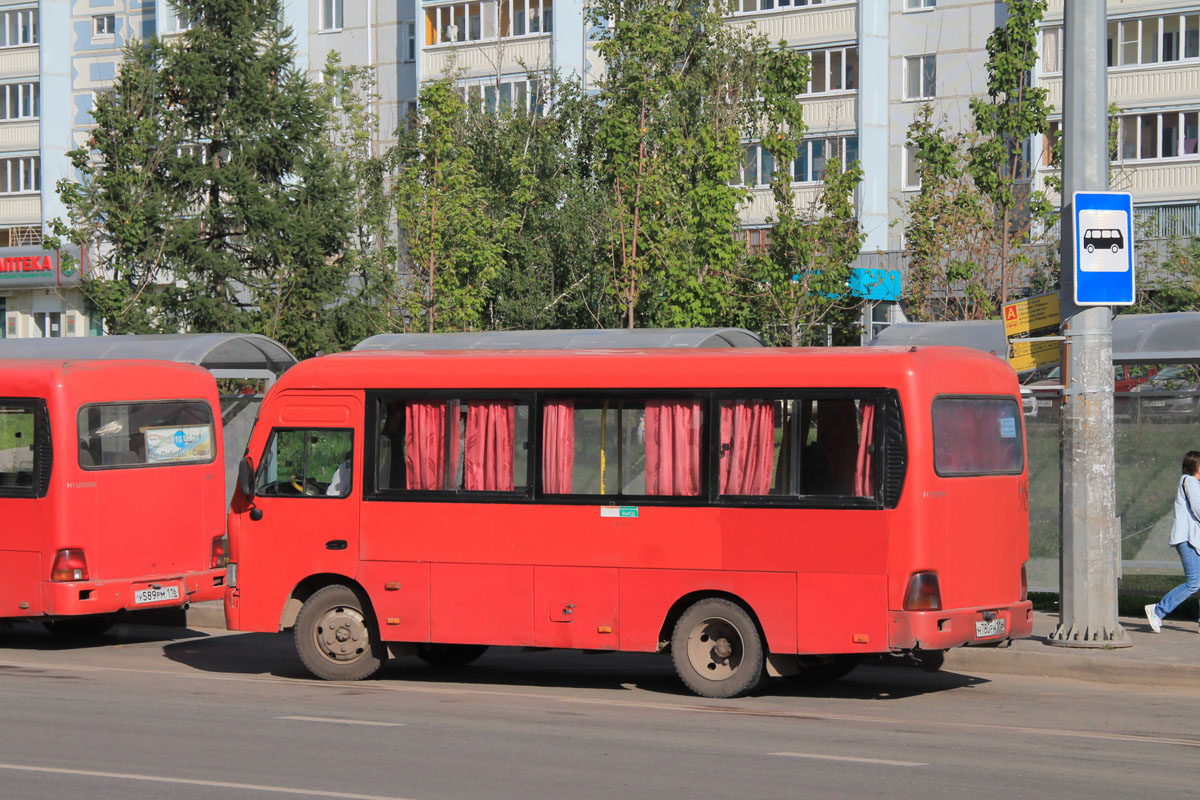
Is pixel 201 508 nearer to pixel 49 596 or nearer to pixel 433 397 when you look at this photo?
pixel 49 596

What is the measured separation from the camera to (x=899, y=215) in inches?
1881

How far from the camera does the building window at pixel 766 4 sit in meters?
48.6

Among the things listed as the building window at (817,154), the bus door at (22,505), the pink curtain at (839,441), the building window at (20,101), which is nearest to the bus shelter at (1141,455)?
the pink curtain at (839,441)

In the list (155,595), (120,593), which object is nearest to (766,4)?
(155,595)

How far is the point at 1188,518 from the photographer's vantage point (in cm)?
1551

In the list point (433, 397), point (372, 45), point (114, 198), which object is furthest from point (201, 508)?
point (372, 45)

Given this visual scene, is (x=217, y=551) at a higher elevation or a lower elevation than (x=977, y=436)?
lower

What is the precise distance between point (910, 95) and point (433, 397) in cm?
3667

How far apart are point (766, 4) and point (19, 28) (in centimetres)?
2897

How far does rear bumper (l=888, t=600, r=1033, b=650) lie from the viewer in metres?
11.8

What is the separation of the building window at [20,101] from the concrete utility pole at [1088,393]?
174 feet

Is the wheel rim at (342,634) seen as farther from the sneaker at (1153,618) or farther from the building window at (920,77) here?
the building window at (920,77)

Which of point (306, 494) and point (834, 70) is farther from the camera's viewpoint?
point (834, 70)

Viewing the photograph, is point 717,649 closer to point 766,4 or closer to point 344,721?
point 344,721
